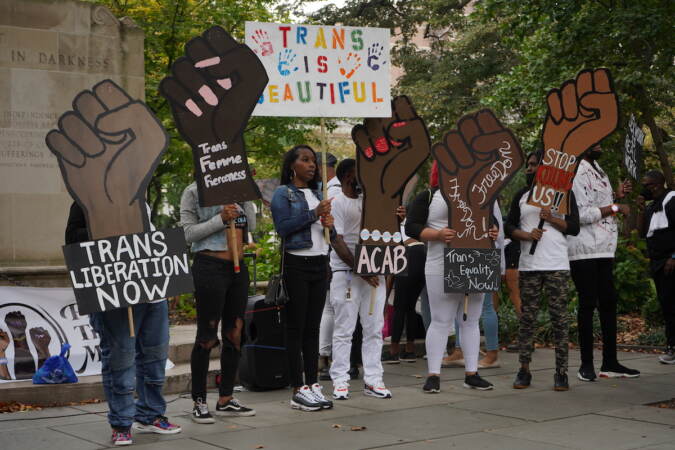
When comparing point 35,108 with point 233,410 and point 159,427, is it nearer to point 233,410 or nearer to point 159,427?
point 233,410

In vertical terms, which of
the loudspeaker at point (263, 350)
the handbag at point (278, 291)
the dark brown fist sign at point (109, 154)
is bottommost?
the loudspeaker at point (263, 350)

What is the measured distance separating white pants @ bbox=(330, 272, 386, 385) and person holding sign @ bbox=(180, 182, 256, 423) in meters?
1.08

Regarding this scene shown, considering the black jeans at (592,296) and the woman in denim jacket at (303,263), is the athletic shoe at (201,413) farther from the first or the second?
the black jeans at (592,296)

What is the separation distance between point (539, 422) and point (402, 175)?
243cm

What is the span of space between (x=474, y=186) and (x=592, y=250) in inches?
51.9

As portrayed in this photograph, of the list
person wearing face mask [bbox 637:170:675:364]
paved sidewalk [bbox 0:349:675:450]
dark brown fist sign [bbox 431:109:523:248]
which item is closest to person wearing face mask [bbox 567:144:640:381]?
paved sidewalk [bbox 0:349:675:450]

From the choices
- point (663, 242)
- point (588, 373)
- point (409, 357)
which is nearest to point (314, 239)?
point (588, 373)

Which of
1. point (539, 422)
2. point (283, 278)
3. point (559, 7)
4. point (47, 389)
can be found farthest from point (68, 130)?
point (559, 7)

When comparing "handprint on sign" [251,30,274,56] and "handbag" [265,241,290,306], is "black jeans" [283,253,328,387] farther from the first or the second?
"handprint on sign" [251,30,274,56]

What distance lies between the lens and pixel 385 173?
311 inches

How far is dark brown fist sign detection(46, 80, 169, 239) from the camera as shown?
19.8 ft

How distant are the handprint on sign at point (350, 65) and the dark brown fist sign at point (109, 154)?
2000 millimetres

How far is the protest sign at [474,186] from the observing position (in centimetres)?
789

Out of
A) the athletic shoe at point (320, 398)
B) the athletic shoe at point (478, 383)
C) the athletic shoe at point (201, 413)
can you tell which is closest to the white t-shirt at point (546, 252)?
the athletic shoe at point (478, 383)
